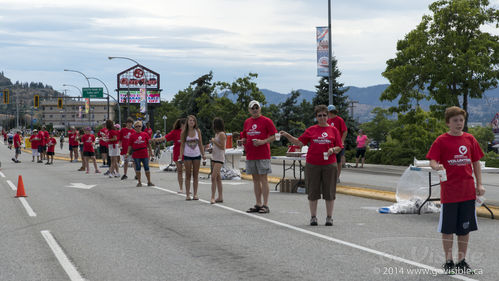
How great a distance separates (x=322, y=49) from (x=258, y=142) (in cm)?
1692

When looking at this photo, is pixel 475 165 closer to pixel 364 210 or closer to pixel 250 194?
pixel 364 210

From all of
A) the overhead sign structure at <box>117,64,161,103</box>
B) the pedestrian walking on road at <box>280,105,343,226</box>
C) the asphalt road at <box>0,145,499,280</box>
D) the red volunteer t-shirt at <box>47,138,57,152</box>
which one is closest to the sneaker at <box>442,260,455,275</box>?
the asphalt road at <box>0,145,499,280</box>

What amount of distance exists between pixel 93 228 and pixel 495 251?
5.93 metres

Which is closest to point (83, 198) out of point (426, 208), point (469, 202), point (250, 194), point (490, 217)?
point (250, 194)

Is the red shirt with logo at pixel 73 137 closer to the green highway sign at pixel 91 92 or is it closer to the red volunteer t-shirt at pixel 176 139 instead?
the red volunteer t-shirt at pixel 176 139

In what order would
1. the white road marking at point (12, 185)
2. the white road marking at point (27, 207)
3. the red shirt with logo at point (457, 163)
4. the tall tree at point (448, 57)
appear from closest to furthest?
the red shirt with logo at point (457, 163) < the white road marking at point (27, 207) < the white road marking at point (12, 185) < the tall tree at point (448, 57)

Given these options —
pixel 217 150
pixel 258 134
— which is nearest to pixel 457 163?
pixel 258 134

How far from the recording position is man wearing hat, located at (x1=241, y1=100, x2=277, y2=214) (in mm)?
11180

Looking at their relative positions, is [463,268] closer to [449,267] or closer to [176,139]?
[449,267]

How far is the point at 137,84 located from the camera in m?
105

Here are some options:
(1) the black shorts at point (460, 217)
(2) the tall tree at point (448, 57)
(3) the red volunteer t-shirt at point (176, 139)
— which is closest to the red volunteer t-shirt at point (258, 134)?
(3) the red volunteer t-shirt at point (176, 139)

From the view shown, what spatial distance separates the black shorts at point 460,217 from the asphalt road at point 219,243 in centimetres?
49

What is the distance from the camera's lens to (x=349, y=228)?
9.58 meters

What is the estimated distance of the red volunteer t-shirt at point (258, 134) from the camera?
11188 millimetres
